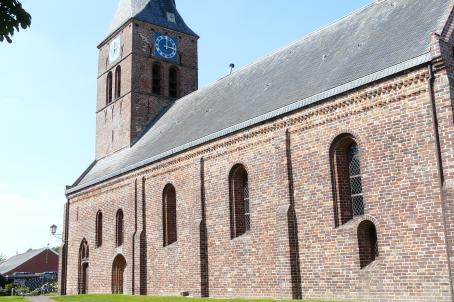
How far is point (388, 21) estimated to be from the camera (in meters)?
18.3

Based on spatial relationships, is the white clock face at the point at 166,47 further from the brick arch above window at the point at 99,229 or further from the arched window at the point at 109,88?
the brick arch above window at the point at 99,229

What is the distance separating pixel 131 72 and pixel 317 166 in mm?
18005

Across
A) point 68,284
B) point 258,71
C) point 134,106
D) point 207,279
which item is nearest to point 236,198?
point 207,279

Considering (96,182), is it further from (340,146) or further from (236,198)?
(340,146)

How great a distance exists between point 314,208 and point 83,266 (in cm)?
1774

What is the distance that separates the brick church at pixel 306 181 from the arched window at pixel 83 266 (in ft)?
0.36

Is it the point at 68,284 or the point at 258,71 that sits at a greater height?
the point at 258,71

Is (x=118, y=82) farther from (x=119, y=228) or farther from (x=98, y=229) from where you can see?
(x=119, y=228)

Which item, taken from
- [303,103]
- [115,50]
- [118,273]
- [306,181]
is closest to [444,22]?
[303,103]

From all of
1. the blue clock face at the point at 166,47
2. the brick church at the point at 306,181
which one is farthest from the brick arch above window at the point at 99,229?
the blue clock face at the point at 166,47

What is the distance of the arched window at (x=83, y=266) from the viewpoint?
29438 millimetres

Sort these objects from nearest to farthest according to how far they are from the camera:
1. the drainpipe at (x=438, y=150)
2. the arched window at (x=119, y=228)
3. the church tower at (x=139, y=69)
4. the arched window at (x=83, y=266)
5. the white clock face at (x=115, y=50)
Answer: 1. the drainpipe at (x=438, y=150)
2. the arched window at (x=119, y=228)
3. the arched window at (x=83, y=266)
4. the church tower at (x=139, y=69)
5. the white clock face at (x=115, y=50)

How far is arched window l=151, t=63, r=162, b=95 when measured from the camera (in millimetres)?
32844

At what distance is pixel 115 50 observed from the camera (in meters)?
34.2
